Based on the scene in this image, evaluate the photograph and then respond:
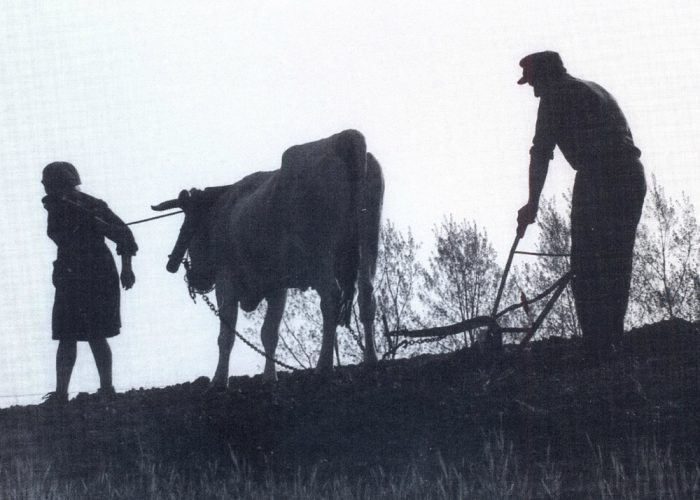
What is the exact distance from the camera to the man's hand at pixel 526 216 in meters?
8.34

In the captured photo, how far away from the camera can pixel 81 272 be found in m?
10.3

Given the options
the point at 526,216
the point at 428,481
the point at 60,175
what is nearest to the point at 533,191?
the point at 526,216

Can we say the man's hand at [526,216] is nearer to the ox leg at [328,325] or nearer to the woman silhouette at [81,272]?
the ox leg at [328,325]

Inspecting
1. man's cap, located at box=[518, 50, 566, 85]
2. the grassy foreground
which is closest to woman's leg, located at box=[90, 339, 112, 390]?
the grassy foreground

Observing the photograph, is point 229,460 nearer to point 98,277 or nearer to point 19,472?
point 19,472

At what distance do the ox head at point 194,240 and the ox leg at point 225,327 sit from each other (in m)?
0.72

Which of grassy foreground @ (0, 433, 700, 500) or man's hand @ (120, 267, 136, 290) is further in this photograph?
man's hand @ (120, 267, 136, 290)

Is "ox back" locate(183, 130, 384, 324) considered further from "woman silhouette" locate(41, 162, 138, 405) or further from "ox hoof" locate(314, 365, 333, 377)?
"woman silhouette" locate(41, 162, 138, 405)

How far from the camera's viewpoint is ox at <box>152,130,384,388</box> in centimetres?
1005

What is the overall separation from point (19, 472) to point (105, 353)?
10.3 feet

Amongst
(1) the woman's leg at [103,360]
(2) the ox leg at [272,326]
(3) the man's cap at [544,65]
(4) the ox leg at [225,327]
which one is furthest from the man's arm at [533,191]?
(1) the woman's leg at [103,360]

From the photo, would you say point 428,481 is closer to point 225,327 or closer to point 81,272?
point 81,272

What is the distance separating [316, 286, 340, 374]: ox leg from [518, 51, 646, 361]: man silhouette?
91.4 inches

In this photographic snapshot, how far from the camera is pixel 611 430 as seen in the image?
6320 mm
